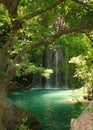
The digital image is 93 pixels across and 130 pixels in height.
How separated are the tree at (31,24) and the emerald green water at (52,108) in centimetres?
560

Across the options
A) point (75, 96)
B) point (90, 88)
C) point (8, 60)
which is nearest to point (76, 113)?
point (90, 88)

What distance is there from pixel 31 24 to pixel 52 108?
1236 centimetres

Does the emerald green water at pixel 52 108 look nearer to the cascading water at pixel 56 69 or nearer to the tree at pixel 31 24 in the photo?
the tree at pixel 31 24

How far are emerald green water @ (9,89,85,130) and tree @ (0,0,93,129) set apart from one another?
5599mm

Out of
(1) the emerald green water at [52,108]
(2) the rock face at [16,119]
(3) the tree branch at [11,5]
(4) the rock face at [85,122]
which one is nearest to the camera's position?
(4) the rock face at [85,122]

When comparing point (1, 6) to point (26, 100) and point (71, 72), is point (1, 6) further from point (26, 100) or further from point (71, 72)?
point (71, 72)

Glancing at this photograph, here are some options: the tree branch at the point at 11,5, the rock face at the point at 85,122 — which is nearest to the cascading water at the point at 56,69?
the tree branch at the point at 11,5

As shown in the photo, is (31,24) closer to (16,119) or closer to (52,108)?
(16,119)

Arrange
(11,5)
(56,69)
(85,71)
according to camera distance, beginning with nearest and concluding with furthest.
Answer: (11,5)
(85,71)
(56,69)

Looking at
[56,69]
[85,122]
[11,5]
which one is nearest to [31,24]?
[11,5]

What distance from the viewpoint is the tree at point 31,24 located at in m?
13.8

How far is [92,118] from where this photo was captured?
920 cm

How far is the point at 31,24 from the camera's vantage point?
1523 centimetres

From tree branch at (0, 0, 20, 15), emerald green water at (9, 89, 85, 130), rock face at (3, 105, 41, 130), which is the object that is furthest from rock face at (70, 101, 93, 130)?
emerald green water at (9, 89, 85, 130)
